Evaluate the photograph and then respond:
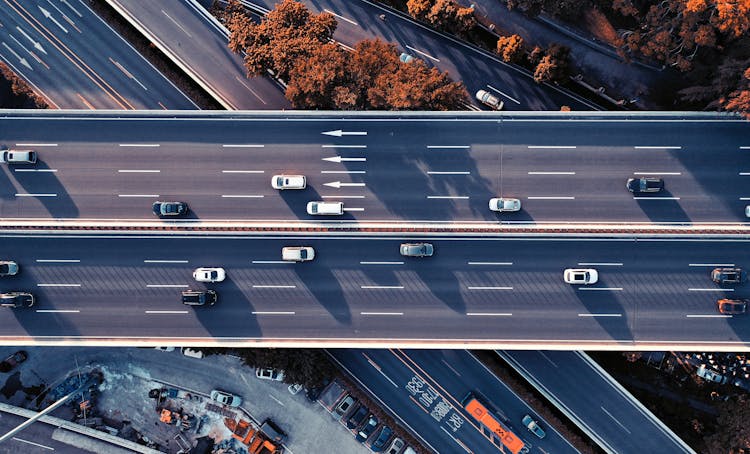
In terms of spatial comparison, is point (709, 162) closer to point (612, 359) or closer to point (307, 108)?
point (612, 359)

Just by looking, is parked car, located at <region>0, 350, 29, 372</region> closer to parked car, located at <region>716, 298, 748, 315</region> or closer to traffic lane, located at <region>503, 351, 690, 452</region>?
traffic lane, located at <region>503, 351, 690, 452</region>

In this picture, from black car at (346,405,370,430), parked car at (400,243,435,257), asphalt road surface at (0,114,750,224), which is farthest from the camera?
black car at (346,405,370,430)

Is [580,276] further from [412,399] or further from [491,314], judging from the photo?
[412,399]

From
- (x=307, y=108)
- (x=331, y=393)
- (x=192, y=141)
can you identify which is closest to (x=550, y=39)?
(x=307, y=108)

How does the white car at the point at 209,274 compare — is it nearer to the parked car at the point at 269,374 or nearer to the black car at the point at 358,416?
the parked car at the point at 269,374

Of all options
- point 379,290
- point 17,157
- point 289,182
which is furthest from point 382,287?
point 17,157

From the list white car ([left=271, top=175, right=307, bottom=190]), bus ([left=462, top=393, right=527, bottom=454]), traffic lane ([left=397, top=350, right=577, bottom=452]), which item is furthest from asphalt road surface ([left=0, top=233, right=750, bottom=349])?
bus ([left=462, top=393, right=527, bottom=454])
